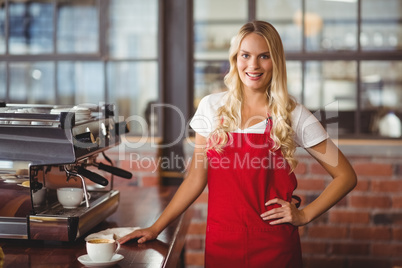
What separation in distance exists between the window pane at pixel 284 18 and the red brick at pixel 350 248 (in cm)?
114

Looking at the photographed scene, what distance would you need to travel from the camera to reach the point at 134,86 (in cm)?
316

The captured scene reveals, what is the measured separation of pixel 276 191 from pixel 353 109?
1.52 m

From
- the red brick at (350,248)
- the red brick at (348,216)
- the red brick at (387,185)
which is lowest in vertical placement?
the red brick at (350,248)

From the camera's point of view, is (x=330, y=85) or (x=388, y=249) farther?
(x=330, y=85)

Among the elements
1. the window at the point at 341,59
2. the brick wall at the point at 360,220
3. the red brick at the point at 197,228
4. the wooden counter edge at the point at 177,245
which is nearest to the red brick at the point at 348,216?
the brick wall at the point at 360,220

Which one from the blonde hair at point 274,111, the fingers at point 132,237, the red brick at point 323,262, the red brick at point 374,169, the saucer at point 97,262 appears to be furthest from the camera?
the red brick at point 323,262

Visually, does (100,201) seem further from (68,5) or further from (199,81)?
(68,5)

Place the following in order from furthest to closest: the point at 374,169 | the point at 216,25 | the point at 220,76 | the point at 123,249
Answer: the point at 216,25, the point at 220,76, the point at 374,169, the point at 123,249

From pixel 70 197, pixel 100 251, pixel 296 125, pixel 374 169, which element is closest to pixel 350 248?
pixel 374 169

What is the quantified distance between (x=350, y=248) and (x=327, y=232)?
0.52 ft

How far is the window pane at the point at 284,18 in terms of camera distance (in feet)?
10.2

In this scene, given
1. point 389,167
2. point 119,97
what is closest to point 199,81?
point 119,97

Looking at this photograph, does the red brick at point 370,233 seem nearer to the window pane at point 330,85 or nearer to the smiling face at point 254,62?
the window pane at point 330,85

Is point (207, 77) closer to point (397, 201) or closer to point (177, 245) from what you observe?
point (397, 201)
